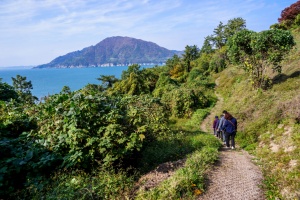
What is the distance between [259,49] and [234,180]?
1150cm

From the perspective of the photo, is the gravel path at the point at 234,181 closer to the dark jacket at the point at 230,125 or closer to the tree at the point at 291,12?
the dark jacket at the point at 230,125

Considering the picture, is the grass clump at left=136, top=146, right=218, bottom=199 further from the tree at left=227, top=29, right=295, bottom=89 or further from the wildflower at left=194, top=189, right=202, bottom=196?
the tree at left=227, top=29, right=295, bottom=89

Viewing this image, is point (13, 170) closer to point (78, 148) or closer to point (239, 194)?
point (78, 148)

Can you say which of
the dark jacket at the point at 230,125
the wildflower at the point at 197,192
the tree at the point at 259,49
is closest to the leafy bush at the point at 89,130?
the wildflower at the point at 197,192

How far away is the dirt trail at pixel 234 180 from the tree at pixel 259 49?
949 centimetres

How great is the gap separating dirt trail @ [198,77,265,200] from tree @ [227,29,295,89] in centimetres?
949

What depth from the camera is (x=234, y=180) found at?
7.50m

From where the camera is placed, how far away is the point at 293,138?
9648 mm

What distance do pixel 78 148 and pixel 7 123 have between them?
373 cm

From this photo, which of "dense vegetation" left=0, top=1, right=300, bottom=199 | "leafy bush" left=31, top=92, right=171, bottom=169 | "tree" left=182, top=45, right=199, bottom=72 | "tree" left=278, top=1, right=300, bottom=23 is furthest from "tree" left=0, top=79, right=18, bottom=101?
"tree" left=182, top=45, right=199, bottom=72

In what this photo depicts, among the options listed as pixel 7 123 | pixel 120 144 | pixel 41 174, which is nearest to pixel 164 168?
pixel 120 144

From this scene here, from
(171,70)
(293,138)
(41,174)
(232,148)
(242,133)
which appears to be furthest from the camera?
(171,70)

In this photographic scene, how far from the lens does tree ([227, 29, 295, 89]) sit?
15.3m

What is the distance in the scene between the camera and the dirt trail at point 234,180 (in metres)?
6.76
